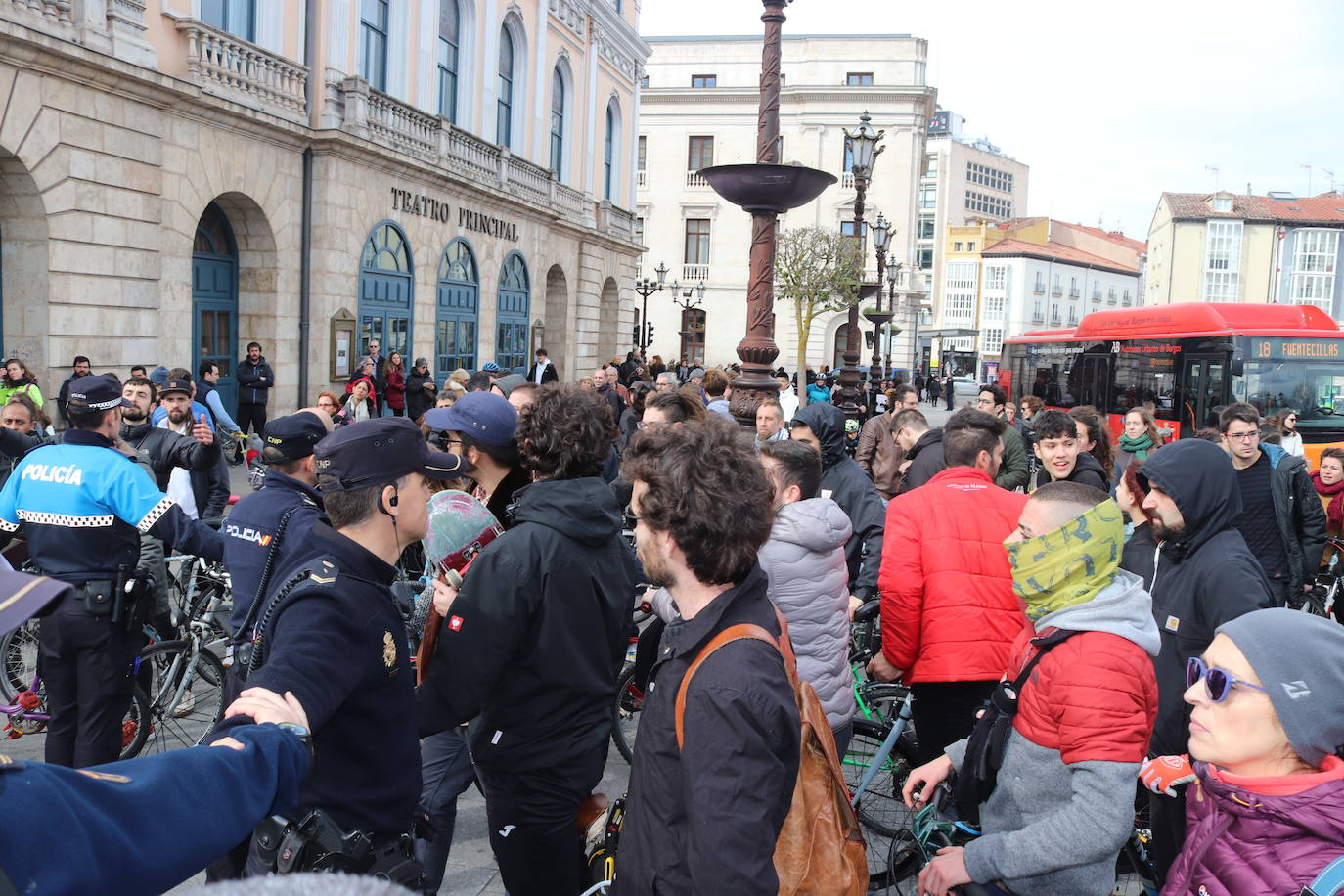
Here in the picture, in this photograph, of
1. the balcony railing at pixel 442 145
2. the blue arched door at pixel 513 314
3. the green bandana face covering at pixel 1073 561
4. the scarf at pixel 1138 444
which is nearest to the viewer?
the green bandana face covering at pixel 1073 561

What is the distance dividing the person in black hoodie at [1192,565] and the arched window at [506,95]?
22.7 metres

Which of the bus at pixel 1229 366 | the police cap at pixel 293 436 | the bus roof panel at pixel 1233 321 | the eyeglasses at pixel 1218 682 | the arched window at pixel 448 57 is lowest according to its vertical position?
the eyeglasses at pixel 1218 682

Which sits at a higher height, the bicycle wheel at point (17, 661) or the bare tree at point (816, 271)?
the bare tree at point (816, 271)

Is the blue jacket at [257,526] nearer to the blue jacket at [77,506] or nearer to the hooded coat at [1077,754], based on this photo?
the blue jacket at [77,506]

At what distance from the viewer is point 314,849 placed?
1.98 meters

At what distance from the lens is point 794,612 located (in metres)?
3.73

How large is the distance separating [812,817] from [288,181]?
1665 cm

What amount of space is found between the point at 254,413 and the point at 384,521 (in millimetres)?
14143

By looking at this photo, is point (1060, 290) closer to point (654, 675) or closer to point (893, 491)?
point (893, 491)

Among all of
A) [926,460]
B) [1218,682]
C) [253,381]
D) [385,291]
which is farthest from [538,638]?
[385,291]

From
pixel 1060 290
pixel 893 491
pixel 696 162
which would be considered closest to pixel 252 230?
pixel 893 491

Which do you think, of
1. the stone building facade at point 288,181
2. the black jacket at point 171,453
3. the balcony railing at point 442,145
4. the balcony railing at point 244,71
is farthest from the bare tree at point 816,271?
the black jacket at point 171,453

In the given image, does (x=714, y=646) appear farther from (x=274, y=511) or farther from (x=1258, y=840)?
(x=274, y=511)

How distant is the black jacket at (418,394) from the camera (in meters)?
17.8
